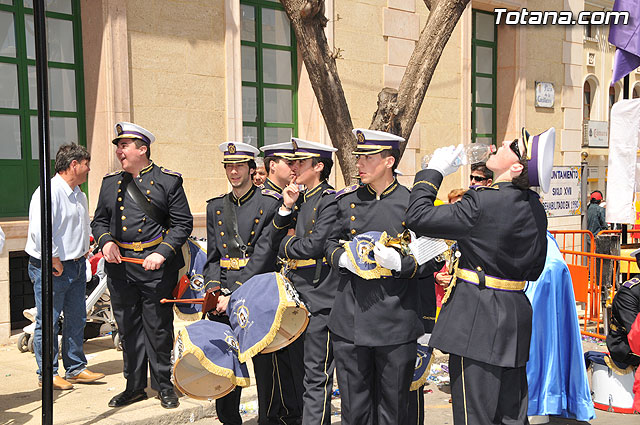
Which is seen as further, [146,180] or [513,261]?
[146,180]

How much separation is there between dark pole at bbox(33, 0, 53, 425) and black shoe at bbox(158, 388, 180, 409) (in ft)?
4.79

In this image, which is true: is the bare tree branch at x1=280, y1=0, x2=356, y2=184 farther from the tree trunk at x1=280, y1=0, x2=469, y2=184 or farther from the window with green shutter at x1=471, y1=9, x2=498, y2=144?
the window with green shutter at x1=471, y1=9, x2=498, y2=144

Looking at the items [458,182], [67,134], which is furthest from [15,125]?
[458,182]

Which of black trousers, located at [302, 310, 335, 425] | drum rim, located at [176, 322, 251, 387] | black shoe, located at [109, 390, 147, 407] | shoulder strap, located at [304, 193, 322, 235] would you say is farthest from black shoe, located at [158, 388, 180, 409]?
shoulder strap, located at [304, 193, 322, 235]

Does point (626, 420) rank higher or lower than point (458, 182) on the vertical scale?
lower

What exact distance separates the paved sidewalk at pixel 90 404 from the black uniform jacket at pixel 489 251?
271cm

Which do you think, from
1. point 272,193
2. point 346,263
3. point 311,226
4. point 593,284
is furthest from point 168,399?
point 593,284

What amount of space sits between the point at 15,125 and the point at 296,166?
5.52m

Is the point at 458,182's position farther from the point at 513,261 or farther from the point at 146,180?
the point at 513,261

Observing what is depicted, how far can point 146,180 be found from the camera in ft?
19.8

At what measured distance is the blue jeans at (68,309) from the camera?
6.69 m

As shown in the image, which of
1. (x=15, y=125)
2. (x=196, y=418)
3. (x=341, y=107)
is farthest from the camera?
(x=15, y=125)

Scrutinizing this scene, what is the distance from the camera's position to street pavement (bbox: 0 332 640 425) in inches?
227

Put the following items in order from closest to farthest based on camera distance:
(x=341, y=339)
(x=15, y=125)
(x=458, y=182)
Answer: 1. (x=341, y=339)
2. (x=15, y=125)
3. (x=458, y=182)
